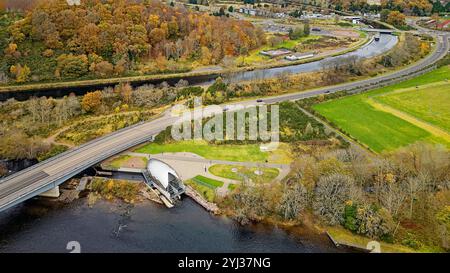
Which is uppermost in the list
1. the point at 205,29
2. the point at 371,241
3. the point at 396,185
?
the point at 205,29

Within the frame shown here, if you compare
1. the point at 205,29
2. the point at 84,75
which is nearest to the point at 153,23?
the point at 205,29

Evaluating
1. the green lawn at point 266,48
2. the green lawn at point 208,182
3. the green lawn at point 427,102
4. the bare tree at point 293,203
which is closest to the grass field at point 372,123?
the green lawn at point 427,102

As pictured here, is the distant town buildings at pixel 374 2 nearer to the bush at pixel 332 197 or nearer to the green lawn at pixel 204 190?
the bush at pixel 332 197

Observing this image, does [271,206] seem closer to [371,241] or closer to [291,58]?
[371,241]

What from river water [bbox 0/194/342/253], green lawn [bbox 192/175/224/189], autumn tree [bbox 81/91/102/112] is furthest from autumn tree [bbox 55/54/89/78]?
green lawn [bbox 192/175/224/189]

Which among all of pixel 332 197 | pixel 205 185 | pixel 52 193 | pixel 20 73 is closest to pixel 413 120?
pixel 332 197

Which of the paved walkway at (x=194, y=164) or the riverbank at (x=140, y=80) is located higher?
the riverbank at (x=140, y=80)
